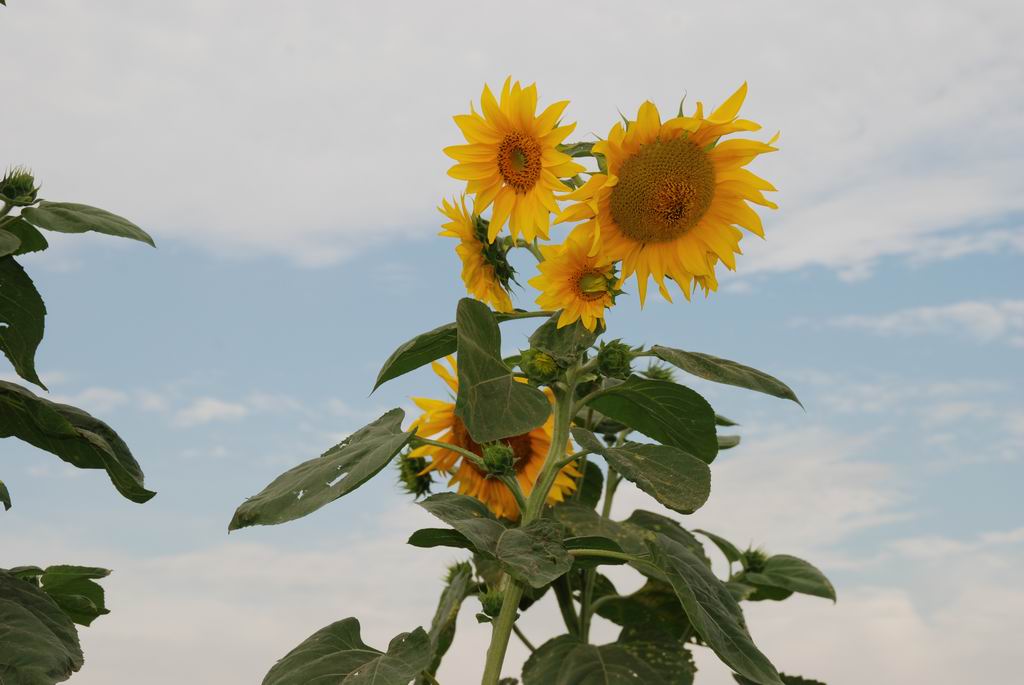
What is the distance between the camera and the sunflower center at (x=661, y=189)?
2.18 metres

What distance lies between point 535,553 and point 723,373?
1.94ft

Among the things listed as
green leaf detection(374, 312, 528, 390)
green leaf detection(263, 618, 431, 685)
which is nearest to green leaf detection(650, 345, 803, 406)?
green leaf detection(374, 312, 528, 390)

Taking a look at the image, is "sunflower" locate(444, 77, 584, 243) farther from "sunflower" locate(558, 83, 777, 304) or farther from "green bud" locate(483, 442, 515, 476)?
"green bud" locate(483, 442, 515, 476)

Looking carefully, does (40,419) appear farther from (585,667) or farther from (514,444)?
(585,667)

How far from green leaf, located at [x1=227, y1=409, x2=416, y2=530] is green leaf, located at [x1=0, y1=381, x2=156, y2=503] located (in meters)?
0.38

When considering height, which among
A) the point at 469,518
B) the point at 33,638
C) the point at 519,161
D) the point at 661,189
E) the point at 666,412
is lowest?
the point at 33,638

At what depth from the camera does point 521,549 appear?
201 centimetres

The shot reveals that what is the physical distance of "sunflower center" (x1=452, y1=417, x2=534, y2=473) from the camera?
2.75 meters

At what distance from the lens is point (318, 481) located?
216 centimetres

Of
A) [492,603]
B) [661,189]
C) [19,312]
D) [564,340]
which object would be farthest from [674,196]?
[19,312]

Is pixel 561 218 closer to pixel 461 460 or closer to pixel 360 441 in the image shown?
pixel 360 441

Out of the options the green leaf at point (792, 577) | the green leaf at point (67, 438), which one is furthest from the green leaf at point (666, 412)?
the green leaf at point (67, 438)

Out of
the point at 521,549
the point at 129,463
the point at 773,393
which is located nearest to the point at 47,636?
the point at 129,463

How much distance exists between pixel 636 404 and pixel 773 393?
0.28 m
